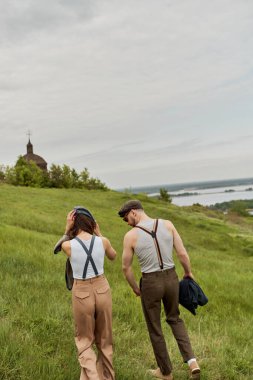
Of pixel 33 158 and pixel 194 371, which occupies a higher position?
pixel 33 158

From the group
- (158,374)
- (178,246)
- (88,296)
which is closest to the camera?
(88,296)

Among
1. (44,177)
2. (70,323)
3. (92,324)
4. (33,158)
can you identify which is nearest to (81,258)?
(92,324)

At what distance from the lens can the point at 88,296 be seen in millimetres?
4945

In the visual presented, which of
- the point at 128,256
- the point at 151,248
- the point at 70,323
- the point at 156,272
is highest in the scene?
the point at 151,248

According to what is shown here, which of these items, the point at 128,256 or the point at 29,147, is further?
the point at 29,147

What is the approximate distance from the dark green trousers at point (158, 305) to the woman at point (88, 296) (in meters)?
0.76

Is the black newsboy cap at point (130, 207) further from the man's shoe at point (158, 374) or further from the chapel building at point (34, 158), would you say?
the chapel building at point (34, 158)

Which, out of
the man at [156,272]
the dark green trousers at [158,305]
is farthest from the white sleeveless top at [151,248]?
the dark green trousers at [158,305]

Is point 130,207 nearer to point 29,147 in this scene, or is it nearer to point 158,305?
point 158,305

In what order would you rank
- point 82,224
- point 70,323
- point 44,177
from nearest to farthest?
point 82,224 < point 70,323 < point 44,177

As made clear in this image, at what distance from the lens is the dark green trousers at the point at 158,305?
220 inches

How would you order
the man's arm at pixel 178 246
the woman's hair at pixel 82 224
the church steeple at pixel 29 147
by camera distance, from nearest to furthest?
the woman's hair at pixel 82 224
the man's arm at pixel 178 246
the church steeple at pixel 29 147

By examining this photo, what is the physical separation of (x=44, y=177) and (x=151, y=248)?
67.8 m

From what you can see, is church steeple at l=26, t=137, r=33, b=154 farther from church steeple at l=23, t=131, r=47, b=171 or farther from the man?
the man
